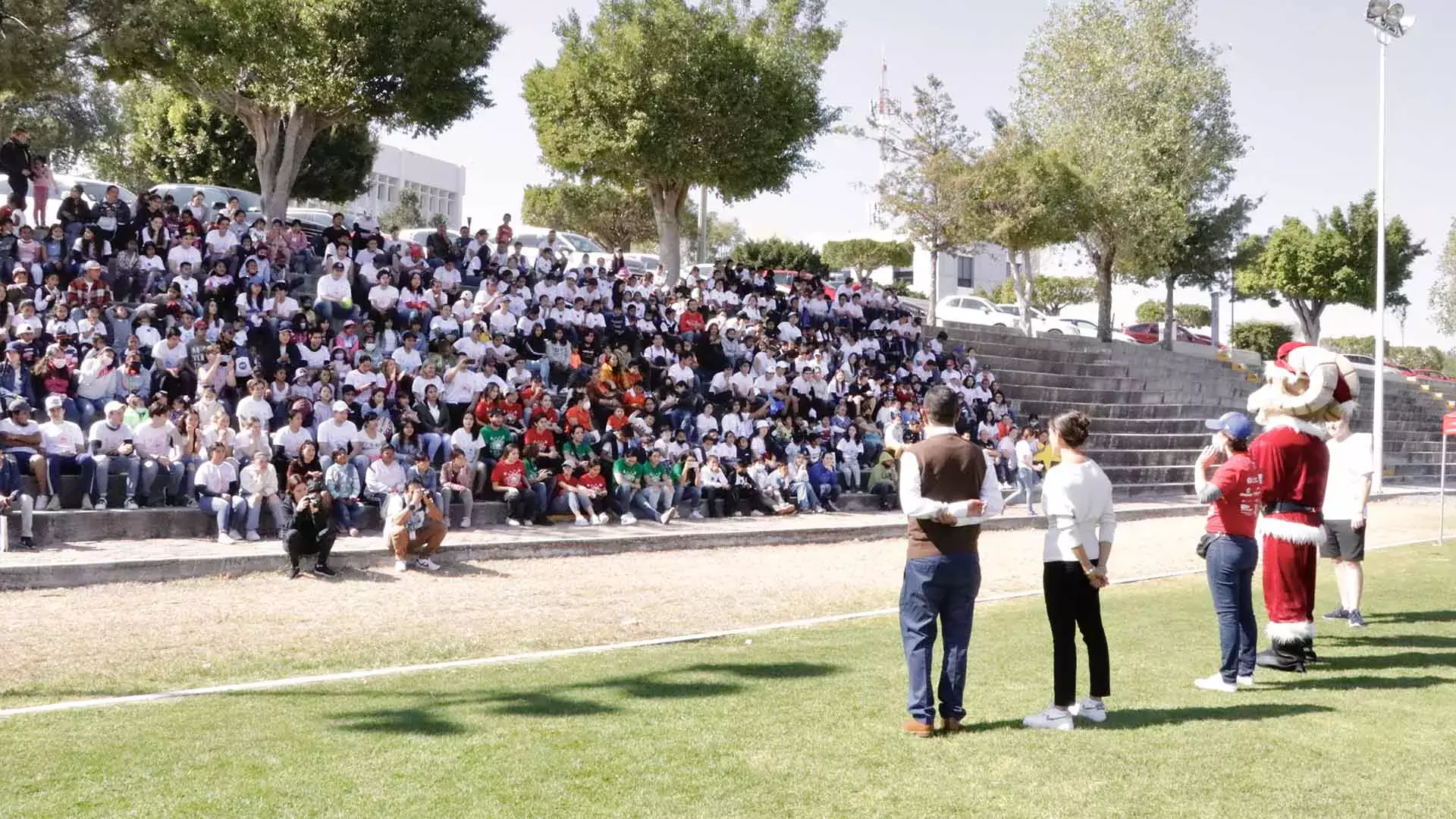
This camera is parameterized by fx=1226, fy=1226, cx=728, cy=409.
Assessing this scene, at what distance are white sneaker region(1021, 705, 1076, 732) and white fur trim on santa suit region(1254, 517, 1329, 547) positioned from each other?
2.32 meters

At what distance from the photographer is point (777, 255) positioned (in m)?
50.1

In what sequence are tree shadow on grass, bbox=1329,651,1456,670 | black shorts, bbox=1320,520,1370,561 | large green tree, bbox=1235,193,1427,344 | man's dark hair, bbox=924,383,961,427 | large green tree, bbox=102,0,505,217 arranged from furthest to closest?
large green tree, bbox=1235,193,1427,344 → large green tree, bbox=102,0,505,217 → black shorts, bbox=1320,520,1370,561 → tree shadow on grass, bbox=1329,651,1456,670 → man's dark hair, bbox=924,383,961,427

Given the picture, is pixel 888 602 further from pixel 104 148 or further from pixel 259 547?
pixel 104 148

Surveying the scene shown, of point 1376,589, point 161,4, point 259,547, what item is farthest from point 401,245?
point 1376,589

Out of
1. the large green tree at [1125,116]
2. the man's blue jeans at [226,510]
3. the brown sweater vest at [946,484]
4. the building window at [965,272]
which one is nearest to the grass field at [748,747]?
the brown sweater vest at [946,484]

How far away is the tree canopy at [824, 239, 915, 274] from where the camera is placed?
60.7 metres

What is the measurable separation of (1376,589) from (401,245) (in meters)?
15.0

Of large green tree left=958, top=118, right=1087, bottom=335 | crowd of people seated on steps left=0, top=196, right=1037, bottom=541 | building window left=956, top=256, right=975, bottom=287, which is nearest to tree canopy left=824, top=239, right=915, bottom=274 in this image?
building window left=956, top=256, right=975, bottom=287

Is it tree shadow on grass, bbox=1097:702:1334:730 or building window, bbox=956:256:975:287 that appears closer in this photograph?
tree shadow on grass, bbox=1097:702:1334:730

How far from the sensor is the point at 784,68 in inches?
1158

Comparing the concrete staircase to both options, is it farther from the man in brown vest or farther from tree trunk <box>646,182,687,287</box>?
the man in brown vest

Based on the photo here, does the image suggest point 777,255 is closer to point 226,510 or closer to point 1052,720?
point 226,510

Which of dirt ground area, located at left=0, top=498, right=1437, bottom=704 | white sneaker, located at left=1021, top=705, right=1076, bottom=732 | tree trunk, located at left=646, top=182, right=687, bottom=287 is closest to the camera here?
white sneaker, located at left=1021, top=705, right=1076, bottom=732

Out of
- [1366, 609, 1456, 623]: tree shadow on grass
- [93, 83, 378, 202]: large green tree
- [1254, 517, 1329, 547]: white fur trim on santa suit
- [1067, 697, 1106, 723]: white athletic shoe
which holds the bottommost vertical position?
[1067, 697, 1106, 723]: white athletic shoe
